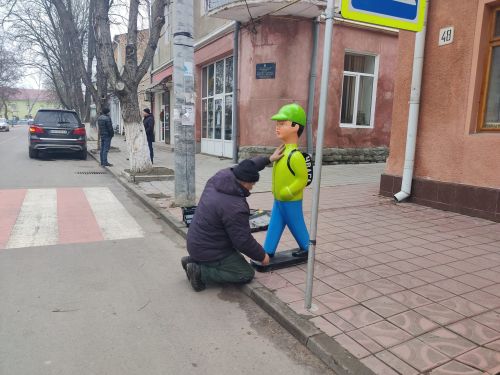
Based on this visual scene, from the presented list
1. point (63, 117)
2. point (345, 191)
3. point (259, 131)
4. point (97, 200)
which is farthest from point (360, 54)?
point (63, 117)

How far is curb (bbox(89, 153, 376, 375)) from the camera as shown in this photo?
8.35 ft

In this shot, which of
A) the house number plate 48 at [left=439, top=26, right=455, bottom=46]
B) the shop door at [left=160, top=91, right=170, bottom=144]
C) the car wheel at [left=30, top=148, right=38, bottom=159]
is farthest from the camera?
the shop door at [left=160, top=91, right=170, bottom=144]

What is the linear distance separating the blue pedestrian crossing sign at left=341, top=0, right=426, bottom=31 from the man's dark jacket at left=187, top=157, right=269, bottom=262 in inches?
58.8

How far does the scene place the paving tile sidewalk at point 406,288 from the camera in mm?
2656

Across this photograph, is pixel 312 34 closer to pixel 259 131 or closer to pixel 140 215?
pixel 259 131

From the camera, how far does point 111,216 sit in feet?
21.9

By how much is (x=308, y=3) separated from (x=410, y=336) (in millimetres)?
9621

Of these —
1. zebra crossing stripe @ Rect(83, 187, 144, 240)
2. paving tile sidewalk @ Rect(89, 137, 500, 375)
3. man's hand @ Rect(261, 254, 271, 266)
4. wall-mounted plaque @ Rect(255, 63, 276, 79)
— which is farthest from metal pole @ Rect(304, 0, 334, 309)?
wall-mounted plaque @ Rect(255, 63, 276, 79)

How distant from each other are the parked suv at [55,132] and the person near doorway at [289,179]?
39.4ft

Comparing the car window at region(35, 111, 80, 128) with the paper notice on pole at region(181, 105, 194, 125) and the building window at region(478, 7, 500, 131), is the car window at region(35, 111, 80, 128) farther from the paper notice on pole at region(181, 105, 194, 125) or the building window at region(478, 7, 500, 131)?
the building window at region(478, 7, 500, 131)

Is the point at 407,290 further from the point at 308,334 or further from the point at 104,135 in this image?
the point at 104,135

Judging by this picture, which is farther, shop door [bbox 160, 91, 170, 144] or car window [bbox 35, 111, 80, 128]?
shop door [bbox 160, 91, 170, 144]

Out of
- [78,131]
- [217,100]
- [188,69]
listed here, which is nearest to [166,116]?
[217,100]

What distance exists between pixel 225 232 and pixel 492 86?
498 centimetres
